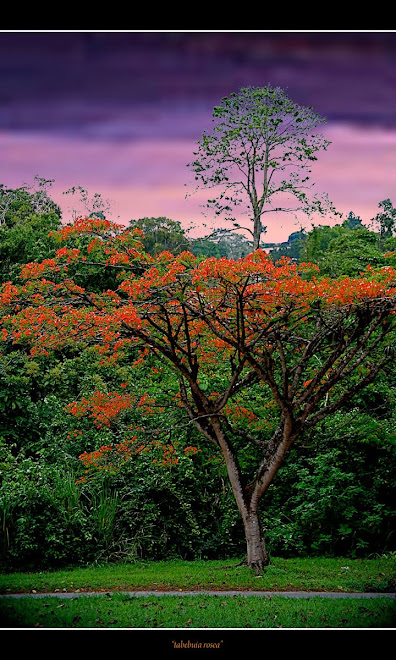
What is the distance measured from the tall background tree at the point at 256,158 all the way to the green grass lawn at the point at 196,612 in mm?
5254

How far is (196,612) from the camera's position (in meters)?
5.17

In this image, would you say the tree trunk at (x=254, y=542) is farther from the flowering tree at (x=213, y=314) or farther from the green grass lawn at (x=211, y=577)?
the green grass lawn at (x=211, y=577)

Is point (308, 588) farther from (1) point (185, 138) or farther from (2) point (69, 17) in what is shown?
(2) point (69, 17)

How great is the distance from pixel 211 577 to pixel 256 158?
5825 mm

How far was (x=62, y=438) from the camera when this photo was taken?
30.0 feet

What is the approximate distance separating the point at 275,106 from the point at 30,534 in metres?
6.21

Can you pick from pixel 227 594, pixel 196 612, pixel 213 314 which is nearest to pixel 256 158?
pixel 213 314

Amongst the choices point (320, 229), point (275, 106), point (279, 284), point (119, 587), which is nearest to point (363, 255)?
point (320, 229)

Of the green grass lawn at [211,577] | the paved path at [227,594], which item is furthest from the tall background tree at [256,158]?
the paved path at [227,594]

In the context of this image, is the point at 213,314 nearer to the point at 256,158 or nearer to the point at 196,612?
the point at 196,612

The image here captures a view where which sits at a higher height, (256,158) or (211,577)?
(256,158)

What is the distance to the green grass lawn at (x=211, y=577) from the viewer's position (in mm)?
6172

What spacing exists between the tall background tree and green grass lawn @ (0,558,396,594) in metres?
4.89

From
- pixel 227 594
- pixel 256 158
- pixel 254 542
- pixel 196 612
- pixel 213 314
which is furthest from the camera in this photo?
pixel 256 158
